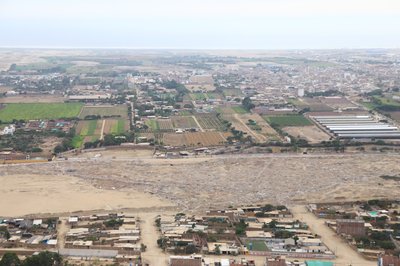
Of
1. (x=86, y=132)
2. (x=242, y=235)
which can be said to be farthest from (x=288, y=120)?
(x=242, y=235)

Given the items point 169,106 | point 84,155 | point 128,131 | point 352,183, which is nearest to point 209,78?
point 169,106

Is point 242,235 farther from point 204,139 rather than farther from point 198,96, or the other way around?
point 198,96

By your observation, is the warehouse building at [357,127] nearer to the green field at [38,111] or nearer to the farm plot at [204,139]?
the farm plot at [204,139]

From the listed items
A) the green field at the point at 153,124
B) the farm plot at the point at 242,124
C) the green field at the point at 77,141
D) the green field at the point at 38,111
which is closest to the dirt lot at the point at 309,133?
the farm plot at the point at 242,124

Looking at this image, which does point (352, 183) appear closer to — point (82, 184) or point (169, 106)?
point (82, 184)

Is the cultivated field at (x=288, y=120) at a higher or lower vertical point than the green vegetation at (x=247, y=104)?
lower

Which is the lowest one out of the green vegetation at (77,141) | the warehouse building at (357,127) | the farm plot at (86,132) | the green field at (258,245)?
the green field at (258,245)
